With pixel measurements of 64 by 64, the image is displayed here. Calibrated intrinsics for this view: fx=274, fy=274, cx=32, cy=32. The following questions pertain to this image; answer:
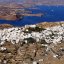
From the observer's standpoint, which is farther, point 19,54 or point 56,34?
point 56,34

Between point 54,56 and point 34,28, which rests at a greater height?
point 54,56

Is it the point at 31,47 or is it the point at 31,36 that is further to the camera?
the point at 31,36

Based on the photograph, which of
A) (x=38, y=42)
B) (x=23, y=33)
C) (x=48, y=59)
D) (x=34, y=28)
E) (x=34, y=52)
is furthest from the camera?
(x=34, y=28)

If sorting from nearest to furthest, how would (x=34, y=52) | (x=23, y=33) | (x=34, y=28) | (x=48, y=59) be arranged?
(x=48, y=59), (x=34, y=52), (x=23, y=33), (x=34, y=28)

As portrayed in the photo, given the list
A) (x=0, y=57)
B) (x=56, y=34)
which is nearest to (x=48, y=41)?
(x=56, y=34)

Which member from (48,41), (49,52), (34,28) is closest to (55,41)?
(48,41)

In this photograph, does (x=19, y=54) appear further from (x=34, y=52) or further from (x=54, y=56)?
(x=54, y=56)

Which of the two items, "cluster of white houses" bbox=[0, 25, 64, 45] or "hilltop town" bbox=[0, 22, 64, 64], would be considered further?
"cluster of white houses" bbox=[0, 25, 64, 45]

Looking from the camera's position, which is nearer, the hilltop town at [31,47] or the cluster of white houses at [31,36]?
the hilltop town at [31,47]

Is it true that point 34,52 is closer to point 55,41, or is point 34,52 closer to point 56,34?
point 55,41
